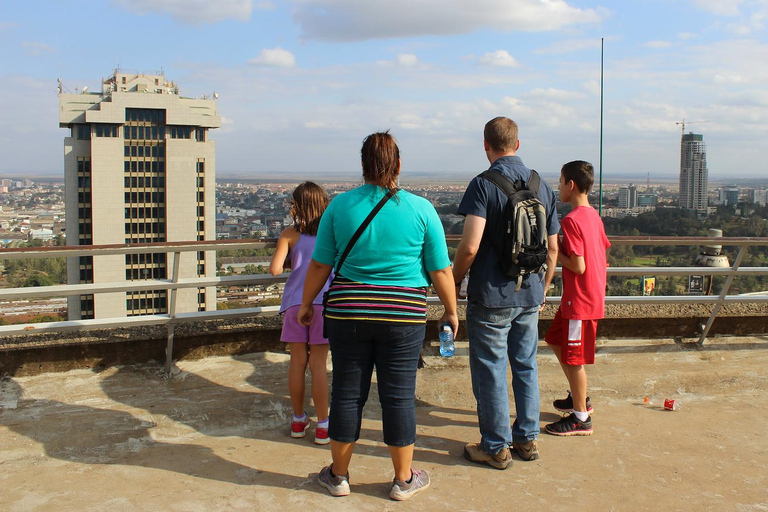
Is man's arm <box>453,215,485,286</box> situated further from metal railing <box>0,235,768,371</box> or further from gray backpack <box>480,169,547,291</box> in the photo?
A: metal railing <box>0,235,768,371</box>

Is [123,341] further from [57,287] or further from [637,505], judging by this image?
[637,505]

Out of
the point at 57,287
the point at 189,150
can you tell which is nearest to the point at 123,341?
the point at 57,287

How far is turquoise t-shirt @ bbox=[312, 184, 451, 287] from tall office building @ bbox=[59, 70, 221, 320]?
182 feet

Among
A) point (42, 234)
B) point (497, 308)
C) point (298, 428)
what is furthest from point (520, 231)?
point (42, 234)

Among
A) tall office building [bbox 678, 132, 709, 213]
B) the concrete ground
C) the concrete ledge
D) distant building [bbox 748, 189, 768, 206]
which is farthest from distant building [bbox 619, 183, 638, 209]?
the concrete ground

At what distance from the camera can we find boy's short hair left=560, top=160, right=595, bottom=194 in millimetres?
4078

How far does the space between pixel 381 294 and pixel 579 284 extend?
1593 millimetres

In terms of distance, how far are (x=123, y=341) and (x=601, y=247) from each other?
138 inches

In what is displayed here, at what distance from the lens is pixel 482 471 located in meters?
3.61

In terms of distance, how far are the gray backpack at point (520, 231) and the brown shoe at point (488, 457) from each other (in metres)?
0.89

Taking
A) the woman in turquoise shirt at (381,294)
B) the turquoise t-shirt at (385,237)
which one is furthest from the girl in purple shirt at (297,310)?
the turquoise t-shirt at (385,237)

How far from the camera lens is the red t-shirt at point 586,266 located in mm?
4062

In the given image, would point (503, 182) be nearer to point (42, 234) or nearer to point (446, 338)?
point (446, 338)

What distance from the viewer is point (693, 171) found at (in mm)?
29062
